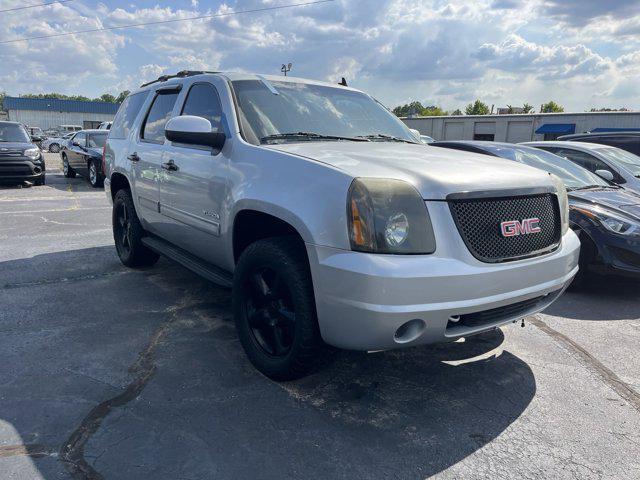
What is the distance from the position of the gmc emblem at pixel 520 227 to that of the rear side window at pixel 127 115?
415 centimetres

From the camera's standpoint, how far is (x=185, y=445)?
245 cm

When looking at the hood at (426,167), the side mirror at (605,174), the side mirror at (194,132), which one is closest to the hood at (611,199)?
the side mirror at (605,174)

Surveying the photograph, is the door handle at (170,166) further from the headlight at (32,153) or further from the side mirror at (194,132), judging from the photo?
the headlight at (32,153)

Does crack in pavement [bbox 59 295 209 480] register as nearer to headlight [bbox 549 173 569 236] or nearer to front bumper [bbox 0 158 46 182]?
headlight [bbox 549 173 569 236]

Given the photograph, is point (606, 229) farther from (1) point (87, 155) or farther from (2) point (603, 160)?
(1) point (87, 155)

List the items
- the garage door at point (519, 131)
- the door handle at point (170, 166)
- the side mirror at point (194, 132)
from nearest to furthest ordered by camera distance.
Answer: the side mirror at point (194, 132) → the door handle at point (170, 166) → the garage door at point (519, 131)

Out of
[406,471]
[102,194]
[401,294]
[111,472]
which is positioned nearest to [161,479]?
[111,472]

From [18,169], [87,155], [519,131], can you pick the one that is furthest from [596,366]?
[519,131]

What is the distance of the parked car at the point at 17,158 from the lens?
12.5 m

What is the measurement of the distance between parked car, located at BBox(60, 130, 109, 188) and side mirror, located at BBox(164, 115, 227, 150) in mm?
11532

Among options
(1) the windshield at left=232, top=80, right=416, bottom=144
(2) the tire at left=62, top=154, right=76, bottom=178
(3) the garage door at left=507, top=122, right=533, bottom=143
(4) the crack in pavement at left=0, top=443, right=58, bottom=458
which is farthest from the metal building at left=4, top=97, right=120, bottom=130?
(4) the crack in pavement at left=0, top=443, right=58, bottom=458

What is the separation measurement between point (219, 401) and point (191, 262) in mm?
1511

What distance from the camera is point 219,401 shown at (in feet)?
9.37

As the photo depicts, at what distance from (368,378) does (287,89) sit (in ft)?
7.45
